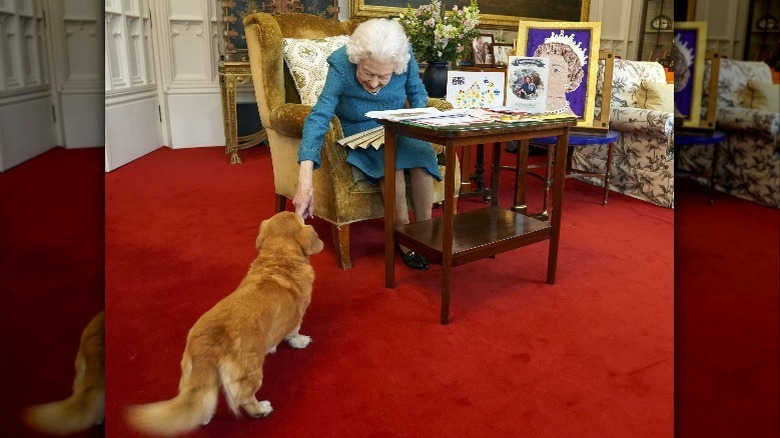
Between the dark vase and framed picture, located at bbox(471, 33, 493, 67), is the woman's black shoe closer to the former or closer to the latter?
the dark vase

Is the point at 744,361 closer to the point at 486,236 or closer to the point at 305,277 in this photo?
the point at 305,277

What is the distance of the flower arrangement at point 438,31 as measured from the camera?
2.90 metres

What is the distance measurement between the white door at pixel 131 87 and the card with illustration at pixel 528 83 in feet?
8.32

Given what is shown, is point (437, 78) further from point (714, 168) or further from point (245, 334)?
point (714, 168)

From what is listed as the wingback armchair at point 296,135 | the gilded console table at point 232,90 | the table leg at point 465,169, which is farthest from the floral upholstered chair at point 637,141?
the gilded console table at point 232,90

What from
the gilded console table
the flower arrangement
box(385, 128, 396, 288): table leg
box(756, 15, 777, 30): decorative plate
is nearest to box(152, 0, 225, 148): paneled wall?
the gilded console table

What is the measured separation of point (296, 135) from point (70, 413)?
6.70 ft

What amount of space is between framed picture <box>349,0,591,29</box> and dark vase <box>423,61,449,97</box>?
1.72 meters

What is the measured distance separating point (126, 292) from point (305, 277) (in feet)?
2.63

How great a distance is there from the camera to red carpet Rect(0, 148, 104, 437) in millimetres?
171

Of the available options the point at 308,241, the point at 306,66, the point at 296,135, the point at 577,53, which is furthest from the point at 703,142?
the point at 577,53

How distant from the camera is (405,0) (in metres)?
4.80

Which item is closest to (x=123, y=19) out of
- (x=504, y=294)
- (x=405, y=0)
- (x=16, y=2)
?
(x=405, y=0)

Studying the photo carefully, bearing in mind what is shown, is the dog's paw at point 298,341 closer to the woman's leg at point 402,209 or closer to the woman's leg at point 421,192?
the woman's leg at point 402,209
